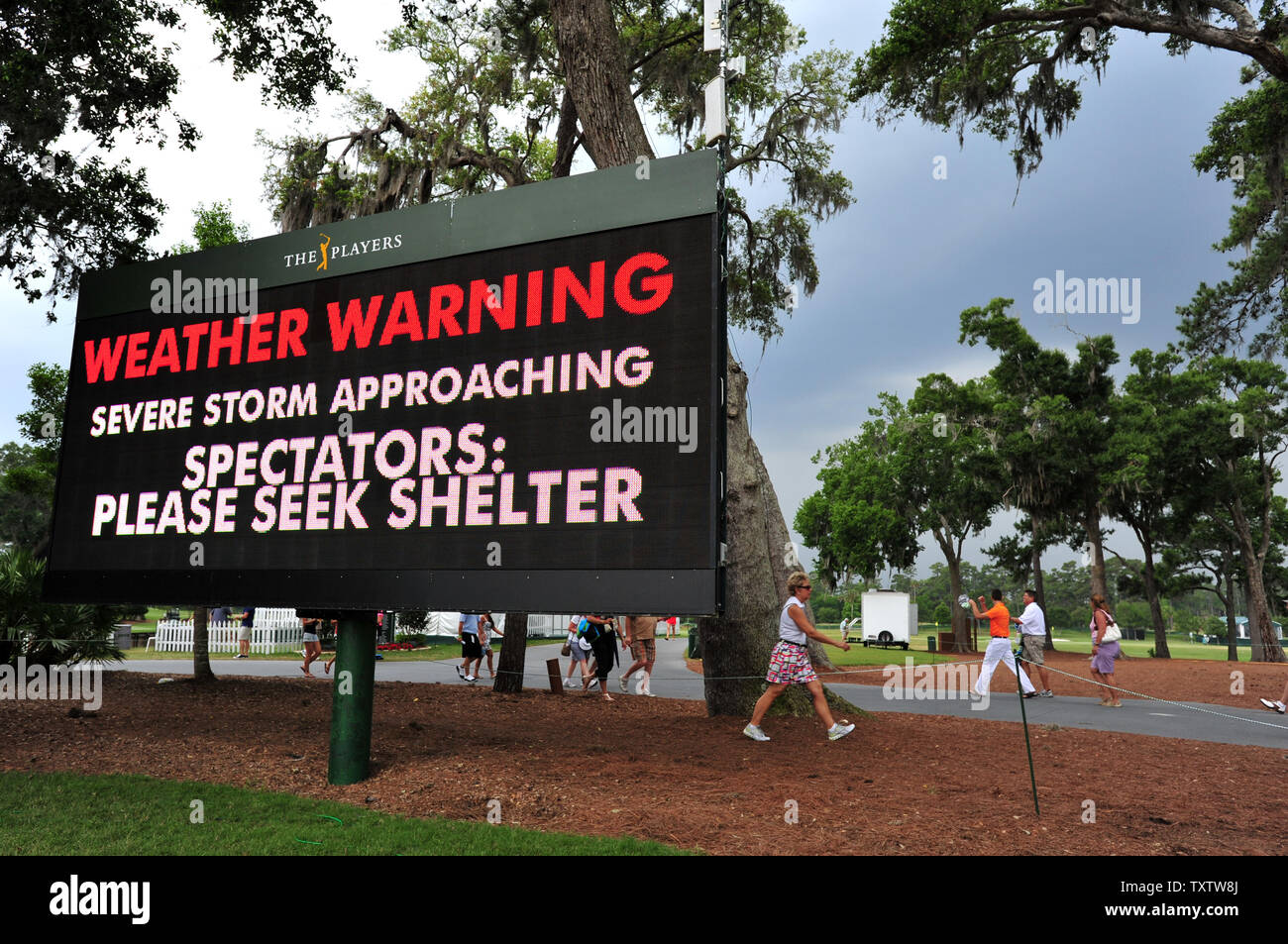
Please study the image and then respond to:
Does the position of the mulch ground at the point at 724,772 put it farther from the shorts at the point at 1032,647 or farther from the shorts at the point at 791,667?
the shorts at the point at 1032,647

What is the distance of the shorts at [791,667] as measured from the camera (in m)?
7.75

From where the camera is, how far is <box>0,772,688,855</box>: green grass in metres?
4.70

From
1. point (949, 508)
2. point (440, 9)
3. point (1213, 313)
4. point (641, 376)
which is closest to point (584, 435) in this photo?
point (641, 376)

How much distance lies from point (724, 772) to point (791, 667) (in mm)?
1463

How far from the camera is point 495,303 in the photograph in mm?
6062

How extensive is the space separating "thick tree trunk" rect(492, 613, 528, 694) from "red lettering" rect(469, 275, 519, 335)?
287 inches

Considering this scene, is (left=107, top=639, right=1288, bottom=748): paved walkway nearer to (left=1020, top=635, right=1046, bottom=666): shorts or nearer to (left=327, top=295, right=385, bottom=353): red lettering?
(left=1020, top=635, right=1046, bottom=666): shorts

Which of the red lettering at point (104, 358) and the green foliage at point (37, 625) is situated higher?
the red lettering at point (104, 358)

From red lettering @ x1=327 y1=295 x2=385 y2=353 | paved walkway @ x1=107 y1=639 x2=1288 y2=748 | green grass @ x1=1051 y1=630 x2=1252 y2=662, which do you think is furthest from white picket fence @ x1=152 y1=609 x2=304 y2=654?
green grass @ x1=1051 y1=630 x2=1252 y2=662

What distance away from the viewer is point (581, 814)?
543 cm

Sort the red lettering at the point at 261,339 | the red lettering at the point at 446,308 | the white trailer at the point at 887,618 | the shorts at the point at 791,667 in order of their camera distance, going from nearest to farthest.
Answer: the red lettering at the point at 446,308 < the red lettering at the point at 261,339 < the shorts at the point at 791,667 < the white trailer at the point at 887,618
